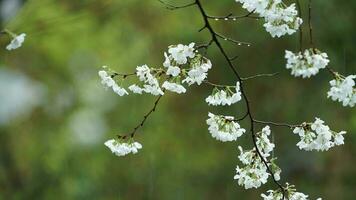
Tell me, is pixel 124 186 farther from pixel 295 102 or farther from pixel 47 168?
pixel 295 102

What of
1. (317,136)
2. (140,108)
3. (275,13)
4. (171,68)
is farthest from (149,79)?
(140,108)

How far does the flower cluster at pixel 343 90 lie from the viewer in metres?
3.02

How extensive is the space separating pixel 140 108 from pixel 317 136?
7.43 meters

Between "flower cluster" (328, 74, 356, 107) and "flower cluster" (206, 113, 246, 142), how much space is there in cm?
47

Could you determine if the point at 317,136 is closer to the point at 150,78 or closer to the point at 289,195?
the point at 289,195

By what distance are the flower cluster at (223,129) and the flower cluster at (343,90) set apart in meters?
0.47

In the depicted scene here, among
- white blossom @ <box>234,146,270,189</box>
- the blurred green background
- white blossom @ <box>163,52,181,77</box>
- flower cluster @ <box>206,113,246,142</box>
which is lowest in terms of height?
the blurred green background

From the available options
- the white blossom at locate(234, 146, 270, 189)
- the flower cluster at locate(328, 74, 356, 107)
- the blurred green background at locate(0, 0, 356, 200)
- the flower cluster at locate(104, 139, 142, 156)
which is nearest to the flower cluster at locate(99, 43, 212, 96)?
the flower cluster at locate(104, 139, 142, 156)

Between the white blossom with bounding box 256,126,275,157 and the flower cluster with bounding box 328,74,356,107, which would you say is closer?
the flower cluster with bounding box 328,74,356,107

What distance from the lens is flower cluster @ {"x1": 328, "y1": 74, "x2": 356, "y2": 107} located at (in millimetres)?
3021

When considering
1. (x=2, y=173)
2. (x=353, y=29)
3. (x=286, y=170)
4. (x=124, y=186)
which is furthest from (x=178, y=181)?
(x=353, y=29)

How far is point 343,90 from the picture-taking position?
304 centimetres

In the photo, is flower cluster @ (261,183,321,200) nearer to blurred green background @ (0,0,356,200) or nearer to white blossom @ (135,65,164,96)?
white blossom @ (135,65,164,96)

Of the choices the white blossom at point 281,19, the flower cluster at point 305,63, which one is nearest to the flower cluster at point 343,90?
the flower cluster at point 305,63
